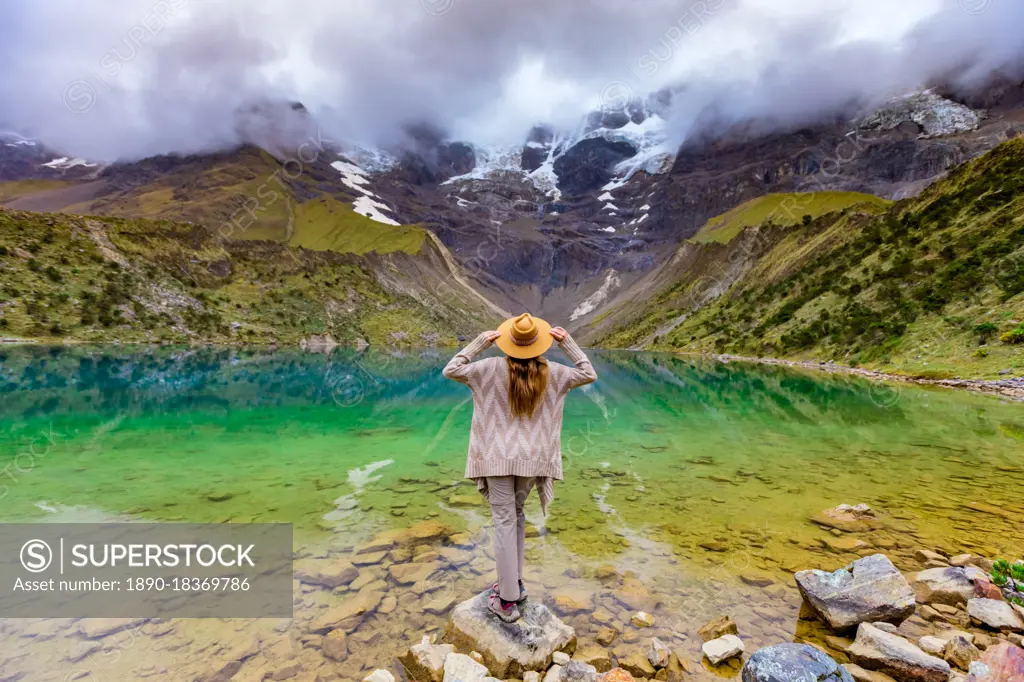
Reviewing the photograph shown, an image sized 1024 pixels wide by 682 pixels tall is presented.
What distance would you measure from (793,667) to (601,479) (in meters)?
9.07

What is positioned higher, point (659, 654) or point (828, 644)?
point (659, 654)

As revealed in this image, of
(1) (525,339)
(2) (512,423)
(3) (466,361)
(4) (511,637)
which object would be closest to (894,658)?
(4) (511,637)

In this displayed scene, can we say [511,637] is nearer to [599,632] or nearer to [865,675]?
[599,632]

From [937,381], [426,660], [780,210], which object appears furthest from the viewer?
[780,210]

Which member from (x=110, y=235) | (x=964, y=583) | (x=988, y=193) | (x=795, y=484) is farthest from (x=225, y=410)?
(x=110, y=235)

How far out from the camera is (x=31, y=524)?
9.29 metres

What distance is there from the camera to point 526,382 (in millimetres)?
5395

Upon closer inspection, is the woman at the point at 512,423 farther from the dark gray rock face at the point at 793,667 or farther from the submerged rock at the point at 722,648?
the dark gray rock face at the point at 793,667

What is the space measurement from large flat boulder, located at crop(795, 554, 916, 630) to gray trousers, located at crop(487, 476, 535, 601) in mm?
3785

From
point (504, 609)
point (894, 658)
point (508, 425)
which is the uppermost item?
point (508, 425)

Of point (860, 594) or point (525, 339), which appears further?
point (860, 594)

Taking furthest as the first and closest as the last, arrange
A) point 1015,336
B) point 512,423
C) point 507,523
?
point 1015,336
point 507,523
point 512,423

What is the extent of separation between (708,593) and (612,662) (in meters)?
2.25

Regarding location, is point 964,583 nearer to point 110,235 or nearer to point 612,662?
point 612,662
